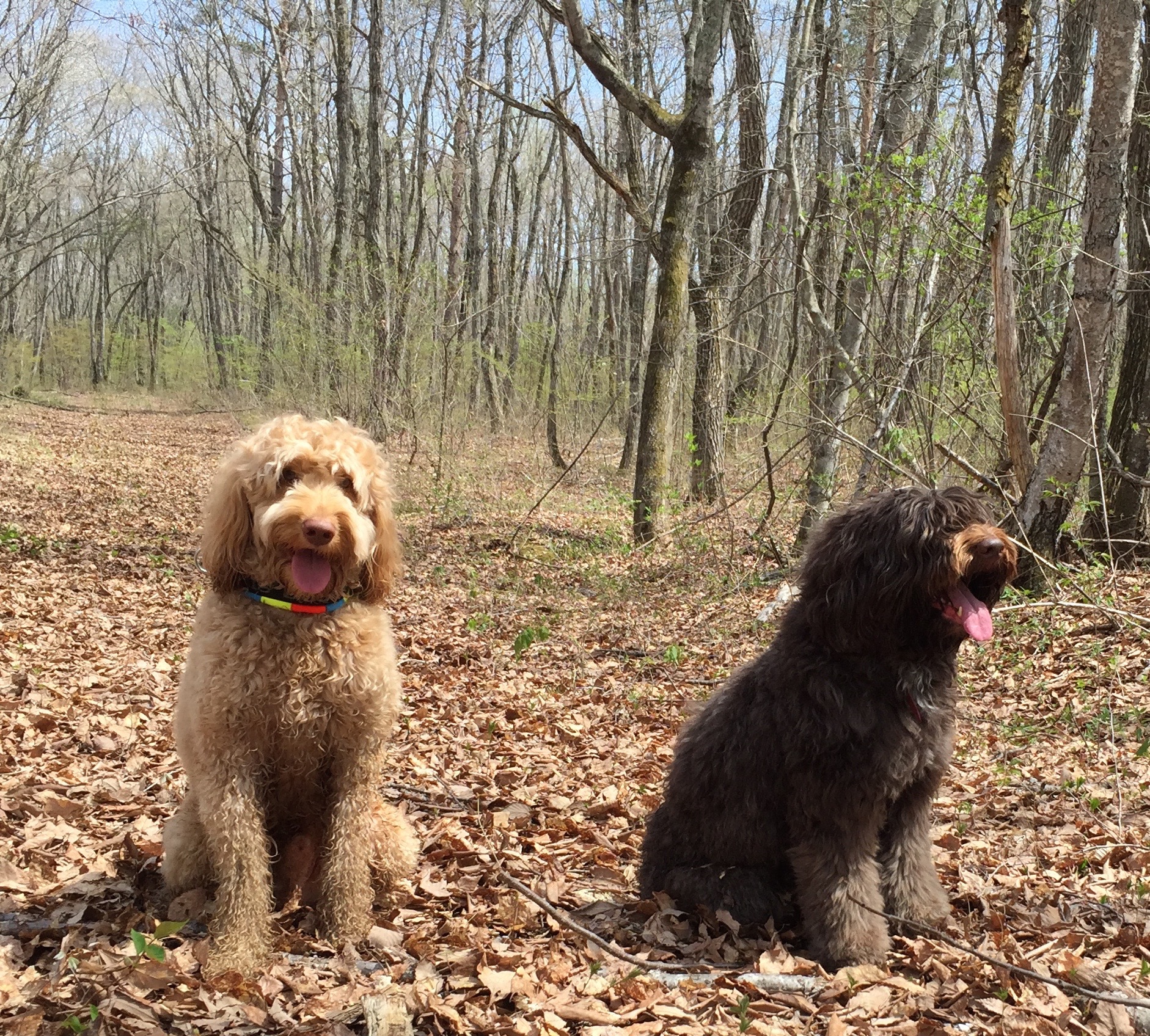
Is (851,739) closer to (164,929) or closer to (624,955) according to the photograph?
(624,955)

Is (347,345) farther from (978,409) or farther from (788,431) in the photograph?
(978,409)

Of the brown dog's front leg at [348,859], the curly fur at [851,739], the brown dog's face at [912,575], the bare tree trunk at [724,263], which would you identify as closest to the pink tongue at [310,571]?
the brown dog's front leg at [348,859]

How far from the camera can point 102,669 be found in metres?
6.23

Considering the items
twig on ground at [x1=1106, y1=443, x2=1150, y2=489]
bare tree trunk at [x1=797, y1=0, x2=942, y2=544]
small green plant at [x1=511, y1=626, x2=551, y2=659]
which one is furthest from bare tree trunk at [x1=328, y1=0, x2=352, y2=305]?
twig on ground at [x1=1106, y1=443, x2=1150, y2=489]

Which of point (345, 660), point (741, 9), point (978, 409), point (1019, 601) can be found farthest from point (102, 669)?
point (741, 9)

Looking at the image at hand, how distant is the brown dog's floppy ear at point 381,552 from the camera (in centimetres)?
332

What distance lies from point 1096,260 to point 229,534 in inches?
223

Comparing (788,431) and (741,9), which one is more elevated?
(741,9)

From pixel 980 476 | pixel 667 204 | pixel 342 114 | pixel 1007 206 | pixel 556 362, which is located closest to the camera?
pixel 1007 206

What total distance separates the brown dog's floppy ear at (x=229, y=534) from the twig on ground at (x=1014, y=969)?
243cm

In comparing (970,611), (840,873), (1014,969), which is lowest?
(1014,969)

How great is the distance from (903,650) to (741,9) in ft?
33.0

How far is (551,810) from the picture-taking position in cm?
457

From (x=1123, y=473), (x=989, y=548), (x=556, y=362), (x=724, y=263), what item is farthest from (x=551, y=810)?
(x=556, y=362)
